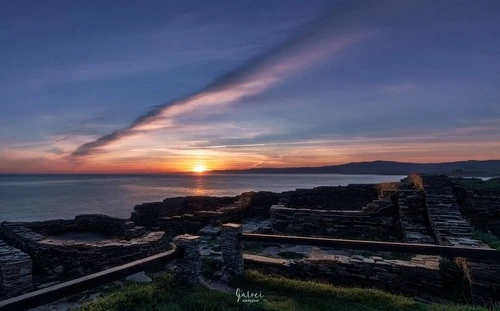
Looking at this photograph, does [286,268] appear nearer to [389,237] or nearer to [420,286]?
[420,286]

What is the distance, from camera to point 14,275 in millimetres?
7887

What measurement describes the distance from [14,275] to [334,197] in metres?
16.4

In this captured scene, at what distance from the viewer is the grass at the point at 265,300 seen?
4.97m

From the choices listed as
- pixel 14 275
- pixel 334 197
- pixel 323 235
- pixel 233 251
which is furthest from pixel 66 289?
pixel 334 197

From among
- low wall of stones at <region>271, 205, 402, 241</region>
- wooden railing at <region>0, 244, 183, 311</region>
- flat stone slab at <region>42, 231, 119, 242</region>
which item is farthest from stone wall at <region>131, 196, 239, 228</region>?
wooden railing at <region>0, 244, 183, 311</region>

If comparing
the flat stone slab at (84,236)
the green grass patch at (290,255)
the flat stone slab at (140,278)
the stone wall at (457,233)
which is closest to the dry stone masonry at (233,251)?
the flat stone slab at (140,278)

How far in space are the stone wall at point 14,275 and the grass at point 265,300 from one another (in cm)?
439

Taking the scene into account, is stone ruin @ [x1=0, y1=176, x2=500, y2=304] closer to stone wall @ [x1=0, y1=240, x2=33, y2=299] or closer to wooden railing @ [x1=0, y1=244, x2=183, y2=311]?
stone wall @ [x1=0, y1=240, x2=33, y2=299]

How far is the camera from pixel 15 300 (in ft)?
11.8

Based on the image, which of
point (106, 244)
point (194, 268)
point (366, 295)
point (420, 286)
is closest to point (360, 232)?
point (420, 286)

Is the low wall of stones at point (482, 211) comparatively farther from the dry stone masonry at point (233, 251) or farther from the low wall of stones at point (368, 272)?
the dry stone masonry at point (233, 251)

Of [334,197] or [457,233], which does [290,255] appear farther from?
[334,197]

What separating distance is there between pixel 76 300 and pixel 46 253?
3.79 metres

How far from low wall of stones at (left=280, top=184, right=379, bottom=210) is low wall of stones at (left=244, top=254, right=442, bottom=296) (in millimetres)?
10213
